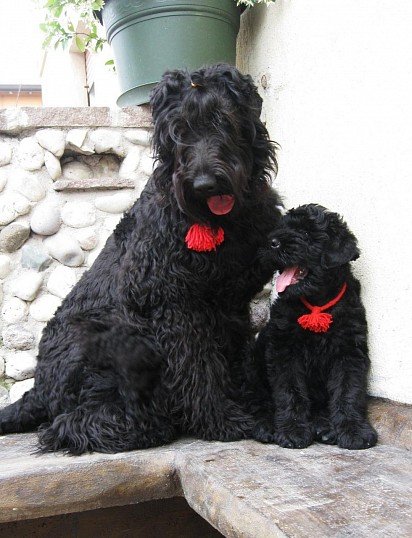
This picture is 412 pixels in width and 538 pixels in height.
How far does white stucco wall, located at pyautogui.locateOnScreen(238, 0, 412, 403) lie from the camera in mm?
2070

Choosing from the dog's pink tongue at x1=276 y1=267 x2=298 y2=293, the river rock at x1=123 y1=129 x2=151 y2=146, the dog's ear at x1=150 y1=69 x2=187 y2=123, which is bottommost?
the dog's pink tongue at x1=276 y1=267 x2=298 y2=293

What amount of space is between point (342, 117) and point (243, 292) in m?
0.77

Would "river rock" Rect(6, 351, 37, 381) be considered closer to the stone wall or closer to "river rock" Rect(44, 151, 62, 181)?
the stone wall

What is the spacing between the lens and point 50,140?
316 cm

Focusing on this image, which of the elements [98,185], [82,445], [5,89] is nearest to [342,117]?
[98,185]

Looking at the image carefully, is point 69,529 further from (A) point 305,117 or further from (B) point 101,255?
→ (A) point 305,117

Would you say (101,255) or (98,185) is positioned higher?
(98,185)

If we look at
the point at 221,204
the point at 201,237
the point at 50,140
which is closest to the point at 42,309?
the point at 50,140

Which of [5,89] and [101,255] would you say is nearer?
[101,255]

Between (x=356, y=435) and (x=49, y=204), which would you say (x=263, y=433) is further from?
(x=49, y=204)

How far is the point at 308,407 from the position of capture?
85.7 inches

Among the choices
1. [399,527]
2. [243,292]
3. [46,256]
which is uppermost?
[46,256]

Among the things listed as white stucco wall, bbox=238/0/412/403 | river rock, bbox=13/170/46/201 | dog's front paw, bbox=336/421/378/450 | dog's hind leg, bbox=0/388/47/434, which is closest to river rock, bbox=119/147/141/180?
river rock, bbox=13/170/46/201

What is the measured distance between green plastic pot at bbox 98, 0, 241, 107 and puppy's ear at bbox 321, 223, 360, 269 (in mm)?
1347
